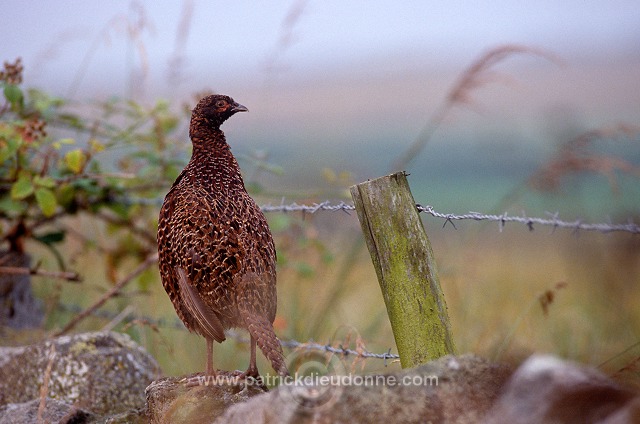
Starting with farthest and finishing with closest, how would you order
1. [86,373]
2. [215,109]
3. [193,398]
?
1. [86,373]
2. [215,109]
3. [193,398]

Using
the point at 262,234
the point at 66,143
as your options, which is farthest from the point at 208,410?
the point at 66,143

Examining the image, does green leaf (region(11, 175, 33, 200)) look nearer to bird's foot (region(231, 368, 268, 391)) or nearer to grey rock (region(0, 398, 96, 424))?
grey rock (region(0, 398, 96, 424))

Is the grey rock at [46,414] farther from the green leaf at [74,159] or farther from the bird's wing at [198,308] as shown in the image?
the green leaf at [74,159]

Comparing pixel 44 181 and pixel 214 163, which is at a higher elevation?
pixel 44 181

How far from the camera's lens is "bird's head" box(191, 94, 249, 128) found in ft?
10.4

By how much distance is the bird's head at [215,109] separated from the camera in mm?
3170

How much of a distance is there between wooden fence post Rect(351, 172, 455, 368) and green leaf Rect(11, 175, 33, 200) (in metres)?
2.74

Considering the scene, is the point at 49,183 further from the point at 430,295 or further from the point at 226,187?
the point at 430,295

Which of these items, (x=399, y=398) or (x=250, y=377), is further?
(x=250, y=377)

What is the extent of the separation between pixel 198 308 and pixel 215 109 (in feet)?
2.88

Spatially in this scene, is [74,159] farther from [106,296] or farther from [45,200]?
[106,296]

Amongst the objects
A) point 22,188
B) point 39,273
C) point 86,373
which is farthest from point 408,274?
point 39,273

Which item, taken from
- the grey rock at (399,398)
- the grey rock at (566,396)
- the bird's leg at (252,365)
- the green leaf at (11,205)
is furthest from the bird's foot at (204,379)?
the green leaf at (11,205)

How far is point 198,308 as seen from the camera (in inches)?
114
